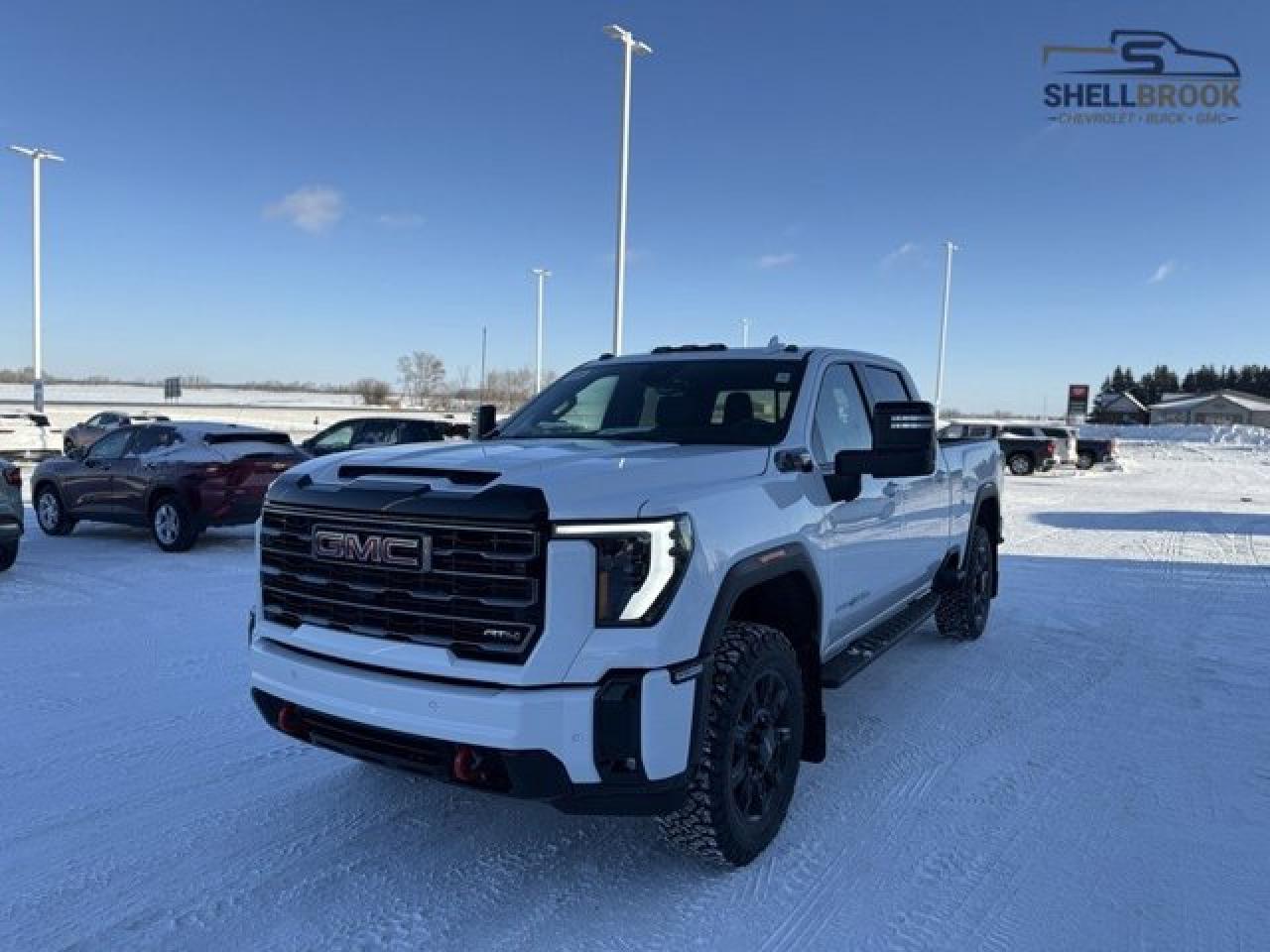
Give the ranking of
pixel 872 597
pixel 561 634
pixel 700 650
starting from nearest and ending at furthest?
pixel 561 634 → pixel 700 650 → pixel 872 597

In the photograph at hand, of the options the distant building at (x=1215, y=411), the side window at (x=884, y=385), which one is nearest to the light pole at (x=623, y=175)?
the side window at (x=884, y=385)

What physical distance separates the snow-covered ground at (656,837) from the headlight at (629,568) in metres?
1.05

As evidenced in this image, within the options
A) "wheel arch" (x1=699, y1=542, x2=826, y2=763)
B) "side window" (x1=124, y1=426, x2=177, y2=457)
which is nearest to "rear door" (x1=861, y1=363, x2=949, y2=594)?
"wheel arch" (x1=699, y1=542, x2=826, y2=763)

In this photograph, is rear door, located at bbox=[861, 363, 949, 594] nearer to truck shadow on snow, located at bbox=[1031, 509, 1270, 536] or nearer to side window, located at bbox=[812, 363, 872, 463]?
side window, located at bbox=[812, 363, 872, 463]

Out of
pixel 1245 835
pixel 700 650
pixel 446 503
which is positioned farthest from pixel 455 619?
pixel 1245 835

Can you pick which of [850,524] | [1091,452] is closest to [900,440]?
[850,524]

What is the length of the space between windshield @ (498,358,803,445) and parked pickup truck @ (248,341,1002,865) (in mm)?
33

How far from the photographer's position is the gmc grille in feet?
9.02

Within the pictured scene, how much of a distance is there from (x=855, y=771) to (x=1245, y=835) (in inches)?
60.7

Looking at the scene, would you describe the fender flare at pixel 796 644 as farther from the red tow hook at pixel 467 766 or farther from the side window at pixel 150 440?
the side window at pixel 150 440

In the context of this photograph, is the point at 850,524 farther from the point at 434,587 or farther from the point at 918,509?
the point at 434,587

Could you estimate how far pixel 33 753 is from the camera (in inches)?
165

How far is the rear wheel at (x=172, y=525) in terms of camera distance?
1016 centimetres

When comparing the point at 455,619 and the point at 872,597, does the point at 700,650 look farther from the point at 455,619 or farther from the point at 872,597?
the point at 872,597
